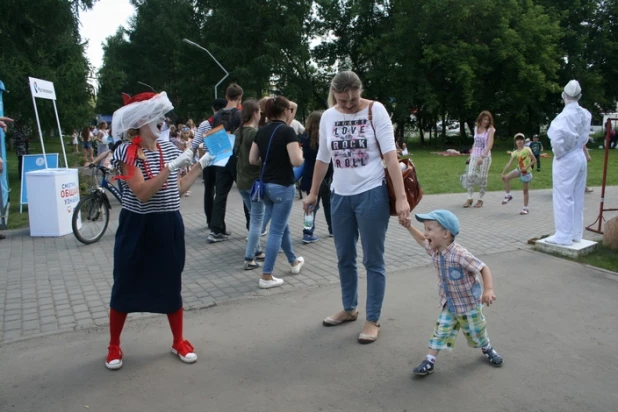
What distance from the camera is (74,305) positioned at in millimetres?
4910

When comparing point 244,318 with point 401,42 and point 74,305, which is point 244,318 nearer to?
point 74,305

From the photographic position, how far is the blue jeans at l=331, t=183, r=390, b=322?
3.82 metres

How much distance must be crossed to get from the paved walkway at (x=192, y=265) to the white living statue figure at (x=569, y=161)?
2.14 ft

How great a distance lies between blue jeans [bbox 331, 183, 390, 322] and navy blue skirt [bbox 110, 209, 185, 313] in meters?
1.20

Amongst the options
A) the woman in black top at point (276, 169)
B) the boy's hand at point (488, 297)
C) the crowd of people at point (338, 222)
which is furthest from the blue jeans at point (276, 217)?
the boy's hand at point (488, 297)

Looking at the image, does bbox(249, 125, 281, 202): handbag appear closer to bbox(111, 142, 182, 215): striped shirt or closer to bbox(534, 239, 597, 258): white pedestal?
bbox(111, 142, 182, 215): striped shirt

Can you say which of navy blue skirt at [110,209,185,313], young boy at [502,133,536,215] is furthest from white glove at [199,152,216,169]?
young boy at [502,133,536,215]

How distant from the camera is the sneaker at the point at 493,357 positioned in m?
3.54

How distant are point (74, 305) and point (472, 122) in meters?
37.5

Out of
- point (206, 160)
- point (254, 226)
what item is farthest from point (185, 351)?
point (254, 226)

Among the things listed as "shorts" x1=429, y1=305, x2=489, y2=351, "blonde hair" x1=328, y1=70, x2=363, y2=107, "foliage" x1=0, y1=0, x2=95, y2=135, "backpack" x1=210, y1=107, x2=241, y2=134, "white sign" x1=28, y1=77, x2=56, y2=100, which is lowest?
"shorts" x1=429, y1=305, x2=489, y2=351

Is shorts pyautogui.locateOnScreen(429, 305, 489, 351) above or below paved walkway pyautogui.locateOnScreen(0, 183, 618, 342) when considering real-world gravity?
above

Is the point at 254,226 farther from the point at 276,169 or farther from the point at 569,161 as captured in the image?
the point at 569,161

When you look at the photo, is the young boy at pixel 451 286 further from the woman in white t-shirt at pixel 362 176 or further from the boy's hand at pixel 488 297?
the woman in white t-shirt at pixel 362 176
